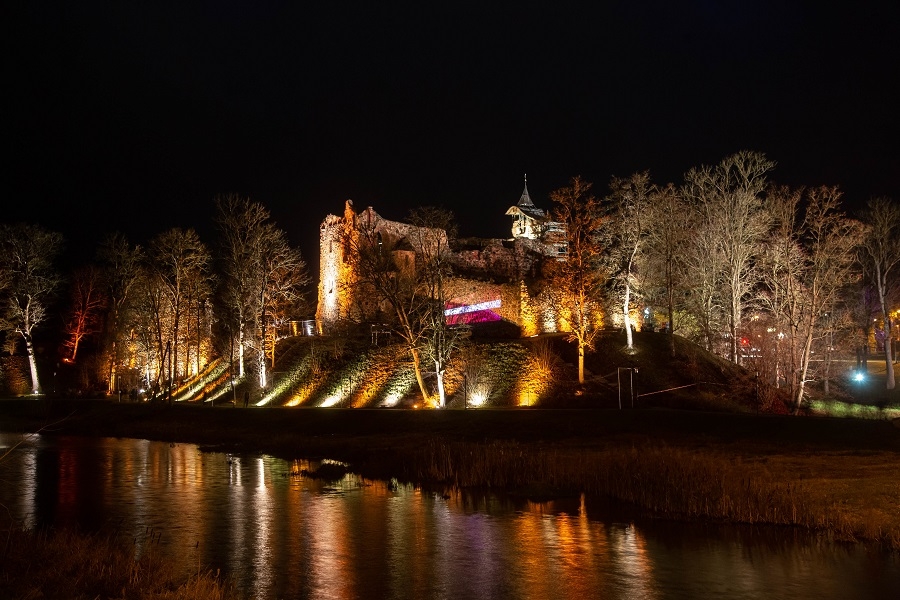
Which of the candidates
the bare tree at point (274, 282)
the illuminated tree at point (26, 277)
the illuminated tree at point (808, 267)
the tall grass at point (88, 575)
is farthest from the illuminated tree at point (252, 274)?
the tall grass at point (88, 575)

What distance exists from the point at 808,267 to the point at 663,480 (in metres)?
27.6

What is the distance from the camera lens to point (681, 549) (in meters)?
15.6

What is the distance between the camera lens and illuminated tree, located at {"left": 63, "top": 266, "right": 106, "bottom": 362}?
236 ft

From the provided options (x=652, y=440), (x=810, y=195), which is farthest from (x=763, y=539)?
(x=810, y=195)

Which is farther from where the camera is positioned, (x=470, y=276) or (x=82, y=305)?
(x=82, y=305)

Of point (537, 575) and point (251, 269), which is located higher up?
point (251, 269)

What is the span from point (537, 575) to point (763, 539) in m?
5.53

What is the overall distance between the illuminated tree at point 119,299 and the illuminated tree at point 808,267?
47.5 metres

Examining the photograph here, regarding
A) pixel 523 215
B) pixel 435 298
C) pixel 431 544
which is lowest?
pixel 431 544

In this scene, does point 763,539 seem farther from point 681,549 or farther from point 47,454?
point 47,454

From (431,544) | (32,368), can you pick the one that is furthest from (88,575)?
(32,368)

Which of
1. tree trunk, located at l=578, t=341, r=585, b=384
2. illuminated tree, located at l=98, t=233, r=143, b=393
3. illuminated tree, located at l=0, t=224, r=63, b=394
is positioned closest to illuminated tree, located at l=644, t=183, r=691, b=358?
tree trunk, located at l=578, t=341, r=585, b=384

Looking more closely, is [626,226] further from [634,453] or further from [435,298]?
[634,453]

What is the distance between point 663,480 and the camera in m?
19.8
